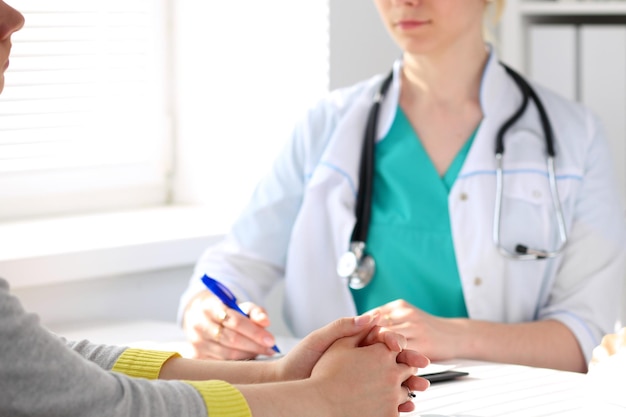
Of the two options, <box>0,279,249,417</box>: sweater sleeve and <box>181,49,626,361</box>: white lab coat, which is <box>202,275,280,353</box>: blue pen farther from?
<box>0,279,249,417</box>: sweater sleeve

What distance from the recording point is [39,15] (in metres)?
2.59

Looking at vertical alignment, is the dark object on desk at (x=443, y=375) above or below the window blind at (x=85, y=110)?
below

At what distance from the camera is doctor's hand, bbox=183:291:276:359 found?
181cm

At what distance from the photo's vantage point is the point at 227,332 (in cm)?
184

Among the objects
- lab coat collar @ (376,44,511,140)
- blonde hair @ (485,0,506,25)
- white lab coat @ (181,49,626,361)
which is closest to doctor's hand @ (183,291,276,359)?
white lab coat @ (181,49,626,361)

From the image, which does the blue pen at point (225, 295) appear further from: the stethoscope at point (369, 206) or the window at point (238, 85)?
the window at point (238, 85)

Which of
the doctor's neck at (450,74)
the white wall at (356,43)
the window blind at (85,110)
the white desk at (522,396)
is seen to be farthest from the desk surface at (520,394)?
the window blind at (85,110)

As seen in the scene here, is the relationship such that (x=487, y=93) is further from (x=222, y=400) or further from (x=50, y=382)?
(x=50, y=382)

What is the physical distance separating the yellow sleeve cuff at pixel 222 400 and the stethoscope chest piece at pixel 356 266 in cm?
86

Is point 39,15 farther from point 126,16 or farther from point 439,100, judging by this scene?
point 439,100

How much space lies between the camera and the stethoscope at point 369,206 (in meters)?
2.05

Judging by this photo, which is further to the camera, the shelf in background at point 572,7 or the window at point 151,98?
the shelf in background at point 572,7

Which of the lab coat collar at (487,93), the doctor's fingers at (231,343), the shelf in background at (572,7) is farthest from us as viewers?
the shelf in background at (572,7)

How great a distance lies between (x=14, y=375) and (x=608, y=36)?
2154 mm
